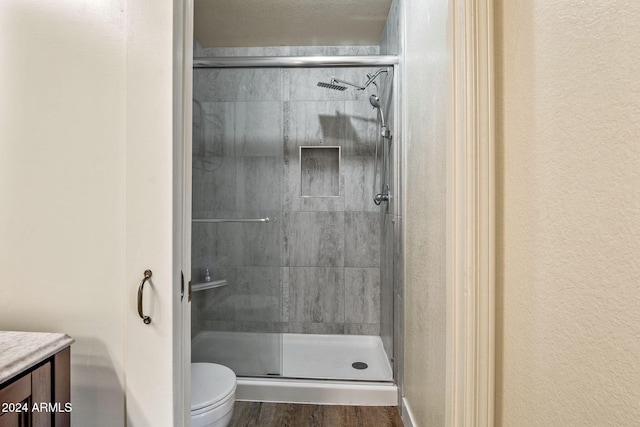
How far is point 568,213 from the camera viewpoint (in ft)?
1.84

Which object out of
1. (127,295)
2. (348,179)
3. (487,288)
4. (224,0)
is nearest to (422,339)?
(487,288)

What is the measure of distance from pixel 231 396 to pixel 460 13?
1710mm

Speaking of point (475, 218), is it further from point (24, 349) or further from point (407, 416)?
point (407, 416)

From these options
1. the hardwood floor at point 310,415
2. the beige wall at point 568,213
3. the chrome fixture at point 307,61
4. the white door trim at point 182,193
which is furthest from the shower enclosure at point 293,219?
the beige wall at point 568,213

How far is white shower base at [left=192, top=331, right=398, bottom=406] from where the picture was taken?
2.02 m

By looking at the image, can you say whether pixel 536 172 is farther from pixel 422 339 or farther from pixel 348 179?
pixel 348 179

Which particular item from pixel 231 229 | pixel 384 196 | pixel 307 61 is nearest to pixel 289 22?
pixel 307 61

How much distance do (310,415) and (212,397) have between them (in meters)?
0.66

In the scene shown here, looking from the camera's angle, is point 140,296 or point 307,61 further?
point 307,61

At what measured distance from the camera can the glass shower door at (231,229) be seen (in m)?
2.15

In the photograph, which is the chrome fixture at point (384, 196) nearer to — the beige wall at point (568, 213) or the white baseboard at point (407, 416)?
the white baseboard at point (407, 416)

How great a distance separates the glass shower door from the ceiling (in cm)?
58

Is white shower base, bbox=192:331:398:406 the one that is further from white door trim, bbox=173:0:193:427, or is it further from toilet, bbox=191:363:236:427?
white door trim, bbox=173:0:193:427

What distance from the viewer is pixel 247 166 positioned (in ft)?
7.11
